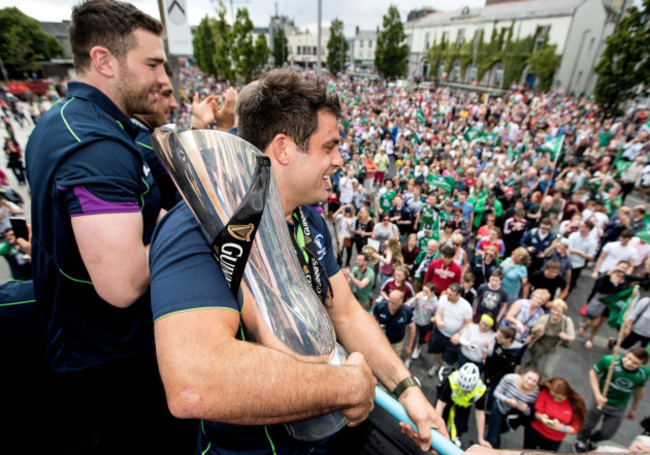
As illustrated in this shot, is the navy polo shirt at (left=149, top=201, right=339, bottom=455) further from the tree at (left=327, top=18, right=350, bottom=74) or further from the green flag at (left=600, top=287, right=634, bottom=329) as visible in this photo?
the tree at (left=327, top=18, right=350, bottom=74)

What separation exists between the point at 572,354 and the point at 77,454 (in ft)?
27.5

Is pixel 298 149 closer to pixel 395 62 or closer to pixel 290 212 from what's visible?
pixel 290 212

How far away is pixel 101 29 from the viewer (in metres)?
A: 1.61

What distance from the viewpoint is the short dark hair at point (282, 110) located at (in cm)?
161

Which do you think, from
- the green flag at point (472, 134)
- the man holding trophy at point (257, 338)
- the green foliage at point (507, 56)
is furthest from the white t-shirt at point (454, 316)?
the green foliage at point (507, 56)

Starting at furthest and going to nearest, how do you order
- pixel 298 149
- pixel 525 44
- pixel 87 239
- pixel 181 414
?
1. pixel 525 44
2. pixel 298 149
3. pixel 87 239
4. pixel 181 414

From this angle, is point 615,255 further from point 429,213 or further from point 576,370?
point 429,213

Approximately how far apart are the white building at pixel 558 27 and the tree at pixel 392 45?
36.5 ft

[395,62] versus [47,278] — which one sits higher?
[395,62]

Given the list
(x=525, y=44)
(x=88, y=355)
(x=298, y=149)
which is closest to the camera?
(x=88, y=355)

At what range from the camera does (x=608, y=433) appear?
515 cm

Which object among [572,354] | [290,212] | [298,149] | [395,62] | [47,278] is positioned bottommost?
[572,354]

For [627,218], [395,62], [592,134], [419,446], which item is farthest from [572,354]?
[395,62]

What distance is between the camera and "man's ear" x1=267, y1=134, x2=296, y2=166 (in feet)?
5.21
